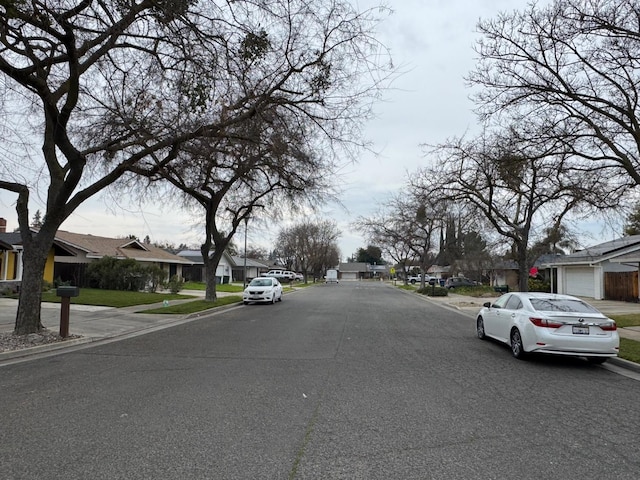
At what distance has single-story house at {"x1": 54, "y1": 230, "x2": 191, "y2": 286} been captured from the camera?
30719mm

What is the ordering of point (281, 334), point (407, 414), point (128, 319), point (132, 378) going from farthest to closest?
point (128, 319)
point (281, 334)
point (132, 378)
point (407, 414)

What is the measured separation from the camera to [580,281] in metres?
34.0

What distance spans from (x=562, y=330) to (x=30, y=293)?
11785 millimetres

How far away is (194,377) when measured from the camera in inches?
294

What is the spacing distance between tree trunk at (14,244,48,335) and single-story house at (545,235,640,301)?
27.9m

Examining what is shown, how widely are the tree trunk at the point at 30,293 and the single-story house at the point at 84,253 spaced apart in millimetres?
20630

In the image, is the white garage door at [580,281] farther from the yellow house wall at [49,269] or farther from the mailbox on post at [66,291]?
the yellow house wall at [49,269]

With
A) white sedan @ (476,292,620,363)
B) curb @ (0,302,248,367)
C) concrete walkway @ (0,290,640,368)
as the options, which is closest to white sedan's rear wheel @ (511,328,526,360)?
white sedan @ (476,292,620,363)

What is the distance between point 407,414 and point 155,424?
9.68 feet

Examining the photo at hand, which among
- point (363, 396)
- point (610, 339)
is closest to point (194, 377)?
point (363, 396)

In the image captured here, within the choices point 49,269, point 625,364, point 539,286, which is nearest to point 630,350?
point 625,364

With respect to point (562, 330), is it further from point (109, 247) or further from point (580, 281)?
point (109, 247)

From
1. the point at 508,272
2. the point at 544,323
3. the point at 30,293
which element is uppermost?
the point at 508,272

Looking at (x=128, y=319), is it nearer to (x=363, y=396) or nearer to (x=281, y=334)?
(x=281, y=334)
